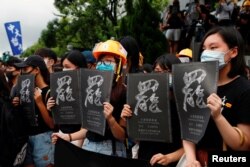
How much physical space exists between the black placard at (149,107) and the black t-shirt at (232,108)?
1.07 ft

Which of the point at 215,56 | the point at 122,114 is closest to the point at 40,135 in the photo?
the point at 122,114

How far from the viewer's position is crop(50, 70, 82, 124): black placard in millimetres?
3846

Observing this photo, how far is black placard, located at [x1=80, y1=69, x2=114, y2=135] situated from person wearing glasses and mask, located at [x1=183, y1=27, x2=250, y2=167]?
2.38ft

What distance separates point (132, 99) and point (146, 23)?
803 centimetres

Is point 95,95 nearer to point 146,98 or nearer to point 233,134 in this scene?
point 146,98

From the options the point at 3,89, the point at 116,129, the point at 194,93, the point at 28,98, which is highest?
the point at 194,93

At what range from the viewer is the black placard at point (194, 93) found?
8.70ft

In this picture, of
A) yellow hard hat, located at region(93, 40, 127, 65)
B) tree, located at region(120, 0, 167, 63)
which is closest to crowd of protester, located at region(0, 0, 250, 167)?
yellow hard hat, located at region(93, 40, 127, 65)

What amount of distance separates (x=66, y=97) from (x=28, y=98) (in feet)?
1.92

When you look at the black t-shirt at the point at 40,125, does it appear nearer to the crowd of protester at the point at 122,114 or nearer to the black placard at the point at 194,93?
the crowd of protester at the point at 122,114

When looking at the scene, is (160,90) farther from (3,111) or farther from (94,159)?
(3,111)

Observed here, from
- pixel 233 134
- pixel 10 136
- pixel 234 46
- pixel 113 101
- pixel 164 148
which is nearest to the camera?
pixel 233 134

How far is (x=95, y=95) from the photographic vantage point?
3471 millimetres

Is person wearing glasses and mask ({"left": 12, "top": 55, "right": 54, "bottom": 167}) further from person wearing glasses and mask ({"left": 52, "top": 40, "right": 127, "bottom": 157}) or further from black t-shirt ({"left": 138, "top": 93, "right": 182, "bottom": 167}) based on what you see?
black t-shirt ({"left": 138, "top": 93, "right": 182, "bottom": 167})
